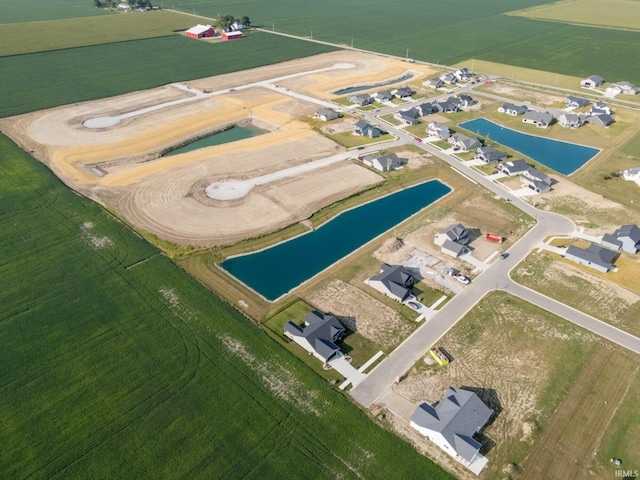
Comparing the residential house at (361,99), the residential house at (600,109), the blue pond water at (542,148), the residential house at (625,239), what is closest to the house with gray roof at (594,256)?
the residential house at (625,239)

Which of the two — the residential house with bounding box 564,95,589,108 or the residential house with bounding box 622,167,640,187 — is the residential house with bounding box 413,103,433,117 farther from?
the residential house with bounding box 622,167,640,187

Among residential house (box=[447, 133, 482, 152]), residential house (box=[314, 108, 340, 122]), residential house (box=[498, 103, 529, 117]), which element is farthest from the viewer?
residential house (box=[498, 103, 529, 117])

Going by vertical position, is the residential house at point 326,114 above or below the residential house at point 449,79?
below

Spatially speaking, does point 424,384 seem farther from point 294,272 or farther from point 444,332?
point 294,272

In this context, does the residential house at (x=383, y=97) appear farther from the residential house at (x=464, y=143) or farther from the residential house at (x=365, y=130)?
the residential house at (x=464, y=143)

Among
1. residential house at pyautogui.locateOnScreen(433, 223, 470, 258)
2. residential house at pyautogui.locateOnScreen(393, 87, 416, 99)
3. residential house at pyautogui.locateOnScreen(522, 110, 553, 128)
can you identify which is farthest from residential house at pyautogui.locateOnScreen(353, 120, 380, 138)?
residential house at pyautogui.locateOnScreen(433, 223, 470, 258)
